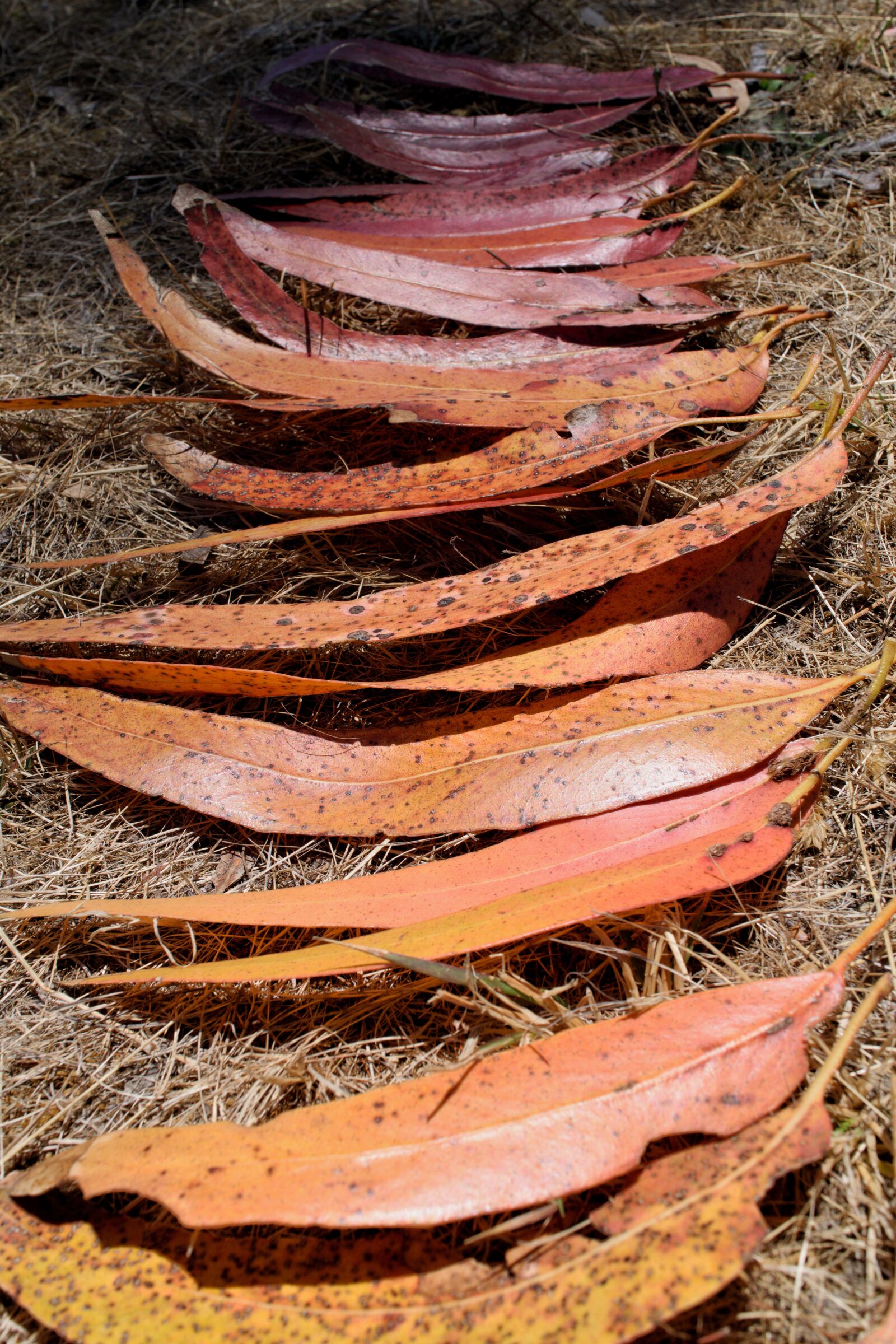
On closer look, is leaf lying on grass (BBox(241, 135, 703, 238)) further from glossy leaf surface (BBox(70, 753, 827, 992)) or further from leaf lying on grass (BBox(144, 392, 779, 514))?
glossy leaf surface (BBox(70, 753, 827, 992))

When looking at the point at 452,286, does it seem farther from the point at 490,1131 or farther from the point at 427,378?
the point at 490,1131

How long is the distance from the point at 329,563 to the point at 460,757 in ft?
1.60

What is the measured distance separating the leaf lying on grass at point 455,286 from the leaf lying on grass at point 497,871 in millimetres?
887

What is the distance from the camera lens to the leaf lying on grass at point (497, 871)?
106 centimetres

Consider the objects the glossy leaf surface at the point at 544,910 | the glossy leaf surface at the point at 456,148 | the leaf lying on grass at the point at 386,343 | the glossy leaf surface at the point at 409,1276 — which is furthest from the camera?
the glossy leaf surface at the point at 456,148

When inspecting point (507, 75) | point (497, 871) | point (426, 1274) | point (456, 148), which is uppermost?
point (507, 75)

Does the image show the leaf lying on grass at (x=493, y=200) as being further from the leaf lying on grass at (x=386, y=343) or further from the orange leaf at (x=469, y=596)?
the orange leaf at (x=469, y=596)

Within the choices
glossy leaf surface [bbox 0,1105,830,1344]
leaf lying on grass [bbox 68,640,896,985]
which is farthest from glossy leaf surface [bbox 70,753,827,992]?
glossy leaf surface [bbox 0,1105,830,1344]

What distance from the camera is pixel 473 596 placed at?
1.26 metres

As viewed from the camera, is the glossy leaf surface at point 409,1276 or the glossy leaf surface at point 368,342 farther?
the glossy leaf surface at point 368,342

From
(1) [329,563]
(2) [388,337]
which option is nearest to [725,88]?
(2) [388,337]

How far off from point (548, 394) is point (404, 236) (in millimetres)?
625

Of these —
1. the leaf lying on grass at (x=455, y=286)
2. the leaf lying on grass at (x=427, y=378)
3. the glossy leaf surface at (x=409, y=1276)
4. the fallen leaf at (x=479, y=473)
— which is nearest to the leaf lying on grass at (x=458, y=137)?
the leaf lying on grass at (x=455, y=286)

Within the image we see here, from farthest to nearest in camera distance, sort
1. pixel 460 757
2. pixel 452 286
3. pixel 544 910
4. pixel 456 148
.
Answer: pixel 456 148
pixel 452 286
pixel 460 757
pixel 544 910
